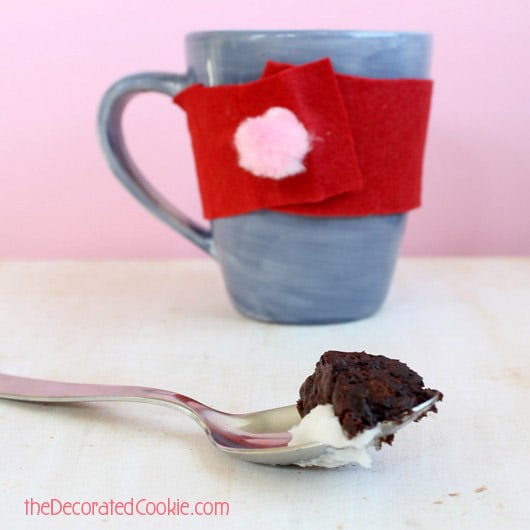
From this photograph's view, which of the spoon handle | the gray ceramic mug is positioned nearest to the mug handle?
the gray ceramic mug

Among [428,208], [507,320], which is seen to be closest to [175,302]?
[507,320]

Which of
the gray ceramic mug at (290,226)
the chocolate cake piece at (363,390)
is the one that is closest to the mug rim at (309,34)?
the gray ceramic mug at (290,226)

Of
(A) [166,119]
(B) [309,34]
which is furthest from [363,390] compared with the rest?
(A) [166,119]

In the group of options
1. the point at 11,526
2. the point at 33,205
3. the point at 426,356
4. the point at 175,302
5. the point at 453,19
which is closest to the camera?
the point at 11,526

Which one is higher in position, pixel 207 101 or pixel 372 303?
pixel 207 101

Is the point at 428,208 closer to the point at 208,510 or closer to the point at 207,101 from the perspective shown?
the point at 207,101

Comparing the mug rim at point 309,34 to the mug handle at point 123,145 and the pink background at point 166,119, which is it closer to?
the mug handle at point 123,145

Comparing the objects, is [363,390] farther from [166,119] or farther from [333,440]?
[166,119]
